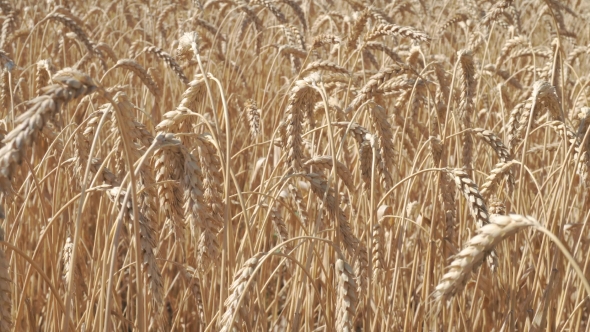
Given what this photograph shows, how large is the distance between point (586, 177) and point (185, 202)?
872mm

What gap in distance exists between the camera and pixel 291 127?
1351mm

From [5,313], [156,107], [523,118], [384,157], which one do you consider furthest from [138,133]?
[156,107]

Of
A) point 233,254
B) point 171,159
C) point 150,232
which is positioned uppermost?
point 171,159

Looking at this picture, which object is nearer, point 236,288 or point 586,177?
point 236,288

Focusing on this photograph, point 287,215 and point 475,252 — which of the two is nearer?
point 475,252

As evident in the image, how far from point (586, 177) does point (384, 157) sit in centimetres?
44

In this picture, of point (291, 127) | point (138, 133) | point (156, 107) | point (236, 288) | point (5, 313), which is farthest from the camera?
point (156, 107)

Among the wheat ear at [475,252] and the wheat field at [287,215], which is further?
the wheat field at [287,215]

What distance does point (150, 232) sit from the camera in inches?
39.5

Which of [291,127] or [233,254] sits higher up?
[291,127]

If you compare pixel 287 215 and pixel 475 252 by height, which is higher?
pixel 475 252

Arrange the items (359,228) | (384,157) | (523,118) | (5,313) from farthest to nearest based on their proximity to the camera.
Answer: (359,228)
(523,118)
(384,157)
(5,313)

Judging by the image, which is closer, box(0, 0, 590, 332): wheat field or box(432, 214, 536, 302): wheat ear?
box(432, 214, 536, 302): wheat ear

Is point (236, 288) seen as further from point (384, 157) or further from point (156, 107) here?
point (156, 107)
